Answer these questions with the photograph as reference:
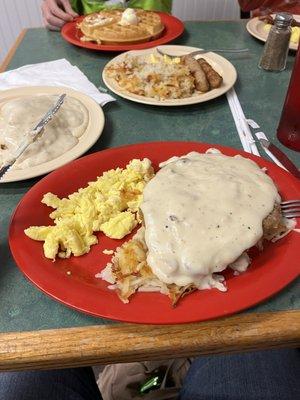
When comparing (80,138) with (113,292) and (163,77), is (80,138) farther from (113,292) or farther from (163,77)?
(113,292)

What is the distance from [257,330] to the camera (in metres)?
0.64

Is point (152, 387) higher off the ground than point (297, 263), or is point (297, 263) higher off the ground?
point (297, 263)

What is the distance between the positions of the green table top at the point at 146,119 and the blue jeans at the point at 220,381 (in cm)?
36

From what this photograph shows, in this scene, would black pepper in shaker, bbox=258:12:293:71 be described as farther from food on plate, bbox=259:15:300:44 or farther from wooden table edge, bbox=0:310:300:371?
wooden table edge, bbox=0:310:300:371

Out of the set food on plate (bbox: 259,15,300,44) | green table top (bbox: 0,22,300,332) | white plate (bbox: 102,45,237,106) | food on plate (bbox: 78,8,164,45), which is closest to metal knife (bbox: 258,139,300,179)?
green table top (bbox: 0,22,300,332)

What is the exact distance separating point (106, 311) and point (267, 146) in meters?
0.66

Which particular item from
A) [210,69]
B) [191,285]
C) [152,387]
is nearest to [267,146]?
[210,69]

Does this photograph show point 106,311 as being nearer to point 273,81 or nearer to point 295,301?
point 295,301

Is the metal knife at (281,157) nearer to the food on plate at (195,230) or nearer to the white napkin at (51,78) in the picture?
the food on plate at (195,230)

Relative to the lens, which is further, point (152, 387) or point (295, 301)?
point (152, 387)

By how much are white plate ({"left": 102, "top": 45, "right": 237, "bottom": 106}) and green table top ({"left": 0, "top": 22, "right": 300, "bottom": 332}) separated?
41 mm

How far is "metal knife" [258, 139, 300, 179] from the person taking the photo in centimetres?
94

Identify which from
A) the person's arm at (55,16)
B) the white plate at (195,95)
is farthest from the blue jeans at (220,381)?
the person's arm at (55,16)

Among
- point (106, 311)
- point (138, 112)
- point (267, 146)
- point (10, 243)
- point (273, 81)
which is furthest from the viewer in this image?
point (273, 81)
